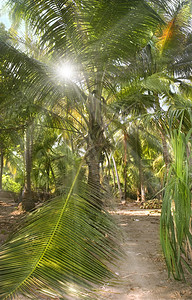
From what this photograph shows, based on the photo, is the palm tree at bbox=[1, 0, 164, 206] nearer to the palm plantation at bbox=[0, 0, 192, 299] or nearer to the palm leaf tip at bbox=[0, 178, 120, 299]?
the palm plantation at bbox=[0, 0, 192, 299]

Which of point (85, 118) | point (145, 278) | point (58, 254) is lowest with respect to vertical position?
point (145, 278)

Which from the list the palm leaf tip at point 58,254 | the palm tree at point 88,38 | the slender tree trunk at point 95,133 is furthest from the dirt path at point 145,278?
the palm tree at point 88,38

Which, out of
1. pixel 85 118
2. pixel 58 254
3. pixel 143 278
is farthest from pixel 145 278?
pixel 85 118

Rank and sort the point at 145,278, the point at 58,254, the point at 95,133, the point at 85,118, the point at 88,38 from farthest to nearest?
the point at 85,118 < the point at 95,133 < the point at 88,38 < the point at 145,278 < the point at 58,254

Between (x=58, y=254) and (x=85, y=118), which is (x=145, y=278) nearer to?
(x=58, y=254)

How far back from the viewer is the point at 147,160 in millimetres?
19906

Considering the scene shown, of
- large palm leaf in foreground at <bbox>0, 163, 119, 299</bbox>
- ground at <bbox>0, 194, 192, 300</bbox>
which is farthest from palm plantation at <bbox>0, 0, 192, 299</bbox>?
ground at <bbox>0, 194, 192, 300</bbox>

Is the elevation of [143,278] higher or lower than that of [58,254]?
lower

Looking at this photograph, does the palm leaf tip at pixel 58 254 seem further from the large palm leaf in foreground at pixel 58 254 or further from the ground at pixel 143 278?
the ground at pixel 143 278

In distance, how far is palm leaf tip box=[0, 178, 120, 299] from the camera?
1438mm

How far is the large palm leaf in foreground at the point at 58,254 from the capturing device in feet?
4.70

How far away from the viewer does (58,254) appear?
1772 mm

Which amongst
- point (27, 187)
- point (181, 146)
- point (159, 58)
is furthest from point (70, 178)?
point (27, 187)

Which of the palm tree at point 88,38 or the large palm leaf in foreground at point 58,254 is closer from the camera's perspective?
the large palm leaf in foreground at point 58,254
